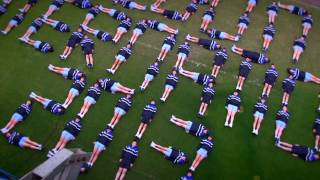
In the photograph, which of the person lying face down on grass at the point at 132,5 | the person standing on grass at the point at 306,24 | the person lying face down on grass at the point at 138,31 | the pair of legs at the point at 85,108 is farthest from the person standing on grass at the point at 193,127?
the person standing on grass at the point at 306,24

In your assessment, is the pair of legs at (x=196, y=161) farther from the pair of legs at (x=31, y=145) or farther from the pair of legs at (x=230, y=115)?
the pair of legs at (x=31, y=145)

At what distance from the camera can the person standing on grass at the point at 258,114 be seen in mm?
16859

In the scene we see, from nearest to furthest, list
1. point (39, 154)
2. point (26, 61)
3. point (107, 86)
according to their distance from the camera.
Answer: point (39, 154) → point (107, 86) → point (26, 61)

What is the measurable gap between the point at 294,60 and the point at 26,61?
12931mm

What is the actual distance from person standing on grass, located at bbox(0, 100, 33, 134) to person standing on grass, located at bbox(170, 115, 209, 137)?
639 centimetres

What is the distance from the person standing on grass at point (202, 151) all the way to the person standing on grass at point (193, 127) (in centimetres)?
32

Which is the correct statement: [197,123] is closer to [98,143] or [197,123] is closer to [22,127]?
[98,143]

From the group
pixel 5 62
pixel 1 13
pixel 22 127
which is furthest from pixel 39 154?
pixel 1 13

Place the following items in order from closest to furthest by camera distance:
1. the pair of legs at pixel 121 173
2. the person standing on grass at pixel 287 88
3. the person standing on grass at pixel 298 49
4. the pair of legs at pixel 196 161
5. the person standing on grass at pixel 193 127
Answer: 1. the pair of legs at pixel 121 173
2. the pair of legs at pixel 196 161
3. the person standing on grass at pixel 193 127
4. the person standing on grass at pixel 287 88
5. the person standing on grass at pixel 298 49

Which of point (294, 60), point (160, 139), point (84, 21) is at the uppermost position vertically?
point (294, 60)

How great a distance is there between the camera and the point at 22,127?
16.8 m

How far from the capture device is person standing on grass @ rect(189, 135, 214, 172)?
52.2 feet

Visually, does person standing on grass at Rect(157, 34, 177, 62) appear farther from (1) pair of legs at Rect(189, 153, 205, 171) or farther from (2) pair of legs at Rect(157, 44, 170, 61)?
(1) pair of legs at Rect(189, 153, 205, 171)

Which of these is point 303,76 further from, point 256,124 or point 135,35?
point 135,35
